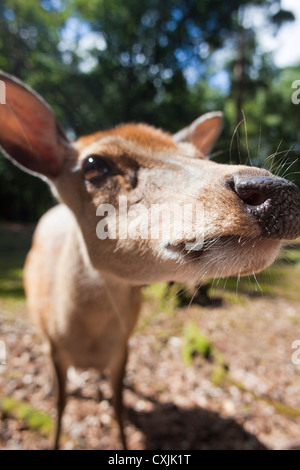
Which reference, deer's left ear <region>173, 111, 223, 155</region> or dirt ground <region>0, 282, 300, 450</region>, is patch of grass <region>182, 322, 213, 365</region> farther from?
deer's left ear <region>173, 111, 223, 155</region>

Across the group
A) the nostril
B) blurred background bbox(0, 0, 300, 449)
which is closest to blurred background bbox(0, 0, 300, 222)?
blurred background bbox(0, 0, 300, 449)

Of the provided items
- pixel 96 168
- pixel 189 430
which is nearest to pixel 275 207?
pixel 96 168

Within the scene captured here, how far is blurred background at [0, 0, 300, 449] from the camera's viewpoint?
3225 mm

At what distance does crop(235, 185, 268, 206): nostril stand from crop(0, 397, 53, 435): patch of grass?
10.1 feet

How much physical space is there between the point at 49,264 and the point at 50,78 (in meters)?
2.71

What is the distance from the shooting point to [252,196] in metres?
1.28

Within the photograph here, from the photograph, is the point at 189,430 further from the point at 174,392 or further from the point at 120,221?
the point at 120,221

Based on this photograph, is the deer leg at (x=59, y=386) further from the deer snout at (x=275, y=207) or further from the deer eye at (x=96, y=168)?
the deer snout at (x=275, y=207)

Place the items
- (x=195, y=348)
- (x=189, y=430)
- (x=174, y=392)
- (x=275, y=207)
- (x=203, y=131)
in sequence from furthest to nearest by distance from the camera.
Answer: (x=195, y=348) < (x=174, y=392) < (x=189, y=430) < (x=203, y=131) < (x=275, y=207)

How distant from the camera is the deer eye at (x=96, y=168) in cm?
200

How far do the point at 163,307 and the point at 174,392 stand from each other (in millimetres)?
1306

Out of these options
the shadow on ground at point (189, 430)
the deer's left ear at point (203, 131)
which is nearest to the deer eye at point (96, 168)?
the deer's left ear at point (203, 131)

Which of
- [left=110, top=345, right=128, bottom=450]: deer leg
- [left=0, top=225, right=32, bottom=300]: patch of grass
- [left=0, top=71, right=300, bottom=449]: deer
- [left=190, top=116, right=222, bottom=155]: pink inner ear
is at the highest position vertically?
[left=190, top=116, right=222, bottom=155]: pink inner ear
